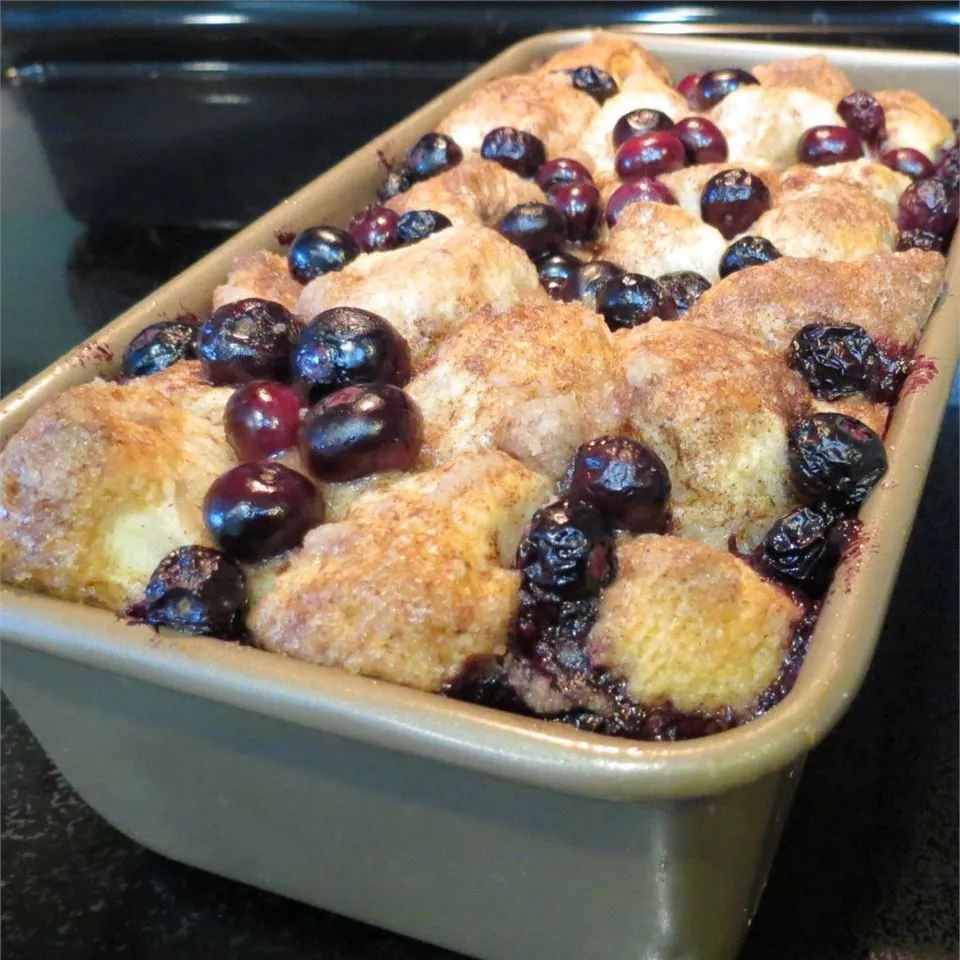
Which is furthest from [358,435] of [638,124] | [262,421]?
[638,124]

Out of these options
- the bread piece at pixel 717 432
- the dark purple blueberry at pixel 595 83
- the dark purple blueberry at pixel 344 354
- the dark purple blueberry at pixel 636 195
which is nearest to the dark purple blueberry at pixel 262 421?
the dark purple blueberry at pixel 344 354

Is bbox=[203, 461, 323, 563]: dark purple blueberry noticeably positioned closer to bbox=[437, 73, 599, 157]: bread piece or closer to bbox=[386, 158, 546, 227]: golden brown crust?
bbox=[386, 158, 546, 227]: golden brown crust

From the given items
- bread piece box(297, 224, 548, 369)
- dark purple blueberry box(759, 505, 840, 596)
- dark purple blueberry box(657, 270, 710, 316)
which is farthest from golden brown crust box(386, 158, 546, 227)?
dark purple blueberry box(759, 505, 840, 596)

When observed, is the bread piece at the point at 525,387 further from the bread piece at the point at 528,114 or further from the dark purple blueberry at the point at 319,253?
the bread piece at the point at 528,114

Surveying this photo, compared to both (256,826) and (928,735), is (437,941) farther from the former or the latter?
(928,735)

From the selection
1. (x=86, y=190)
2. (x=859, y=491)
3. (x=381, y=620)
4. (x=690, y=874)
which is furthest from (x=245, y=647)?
(x=86, y=190)
